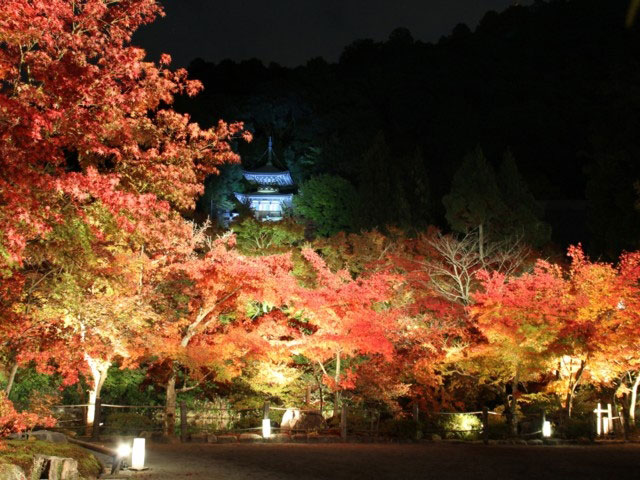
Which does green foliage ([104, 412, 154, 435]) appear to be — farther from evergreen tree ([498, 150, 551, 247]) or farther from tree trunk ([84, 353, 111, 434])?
evergreen tree ([498, 150, 551, 247])

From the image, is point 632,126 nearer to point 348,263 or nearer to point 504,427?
point 348,263

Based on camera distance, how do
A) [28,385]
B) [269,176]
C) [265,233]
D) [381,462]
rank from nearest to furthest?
[381,462]
[28,385]
[265,233]
[269,176]

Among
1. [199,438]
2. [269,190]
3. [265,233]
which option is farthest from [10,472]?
[269,190]

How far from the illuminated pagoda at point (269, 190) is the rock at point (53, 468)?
3704cm

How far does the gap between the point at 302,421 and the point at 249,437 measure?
1.68 meters

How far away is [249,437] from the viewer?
15.7 metres

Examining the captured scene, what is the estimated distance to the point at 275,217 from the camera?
4503 cm

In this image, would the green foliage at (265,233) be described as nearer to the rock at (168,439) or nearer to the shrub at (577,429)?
the rock at (168,439)

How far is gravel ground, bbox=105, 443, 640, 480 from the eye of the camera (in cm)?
991

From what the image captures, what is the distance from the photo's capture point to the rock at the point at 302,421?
16.7m

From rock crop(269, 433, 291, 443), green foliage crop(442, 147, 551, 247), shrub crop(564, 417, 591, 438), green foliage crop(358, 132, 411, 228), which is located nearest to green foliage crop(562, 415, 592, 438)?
shrub crop(564, 417, 591, 438)

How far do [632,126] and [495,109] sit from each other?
2476cm

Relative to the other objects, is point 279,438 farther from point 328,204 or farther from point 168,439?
point 328,204

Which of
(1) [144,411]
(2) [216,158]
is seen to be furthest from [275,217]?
(2) [216,158]
